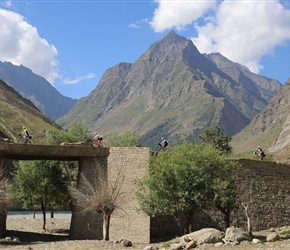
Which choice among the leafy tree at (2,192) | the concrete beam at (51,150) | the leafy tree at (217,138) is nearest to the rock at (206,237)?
the concrete beam at (51,150)

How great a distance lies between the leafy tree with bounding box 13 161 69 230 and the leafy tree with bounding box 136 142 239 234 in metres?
15.7

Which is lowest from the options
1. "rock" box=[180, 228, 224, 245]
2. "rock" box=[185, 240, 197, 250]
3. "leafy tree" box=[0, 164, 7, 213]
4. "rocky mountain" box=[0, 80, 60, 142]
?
"rock" box=[185, 240, 197, 250]

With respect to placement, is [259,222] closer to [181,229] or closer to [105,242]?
[181,229]

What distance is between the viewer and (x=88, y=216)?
1332 inches

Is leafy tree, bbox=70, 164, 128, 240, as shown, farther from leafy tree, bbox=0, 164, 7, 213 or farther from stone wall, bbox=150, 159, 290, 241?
leafy tree, bbox=0, 164, 7, 213

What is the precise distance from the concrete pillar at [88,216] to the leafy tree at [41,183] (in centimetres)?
968

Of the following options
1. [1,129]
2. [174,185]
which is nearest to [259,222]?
[174,185]

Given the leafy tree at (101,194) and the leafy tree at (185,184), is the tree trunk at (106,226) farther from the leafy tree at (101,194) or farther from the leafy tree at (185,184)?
the leafy tree at (185,184)

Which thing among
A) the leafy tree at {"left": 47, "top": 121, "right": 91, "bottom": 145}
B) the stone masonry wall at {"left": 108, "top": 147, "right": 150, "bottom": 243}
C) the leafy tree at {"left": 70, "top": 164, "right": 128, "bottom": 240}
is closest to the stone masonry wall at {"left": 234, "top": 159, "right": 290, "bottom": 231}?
the stone masonry wall at {"left": 108, "top": 147, "right": 150, "bottom": 243}

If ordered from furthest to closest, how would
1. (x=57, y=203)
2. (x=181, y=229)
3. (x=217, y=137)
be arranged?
(x=217, y=137)
(x=57, y=203)
(x=181, y=229)

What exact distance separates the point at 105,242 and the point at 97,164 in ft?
23.9

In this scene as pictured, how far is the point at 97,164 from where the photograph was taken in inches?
1341

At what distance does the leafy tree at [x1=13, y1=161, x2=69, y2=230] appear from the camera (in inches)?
1709

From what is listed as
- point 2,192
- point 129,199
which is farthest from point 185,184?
point 2,192
